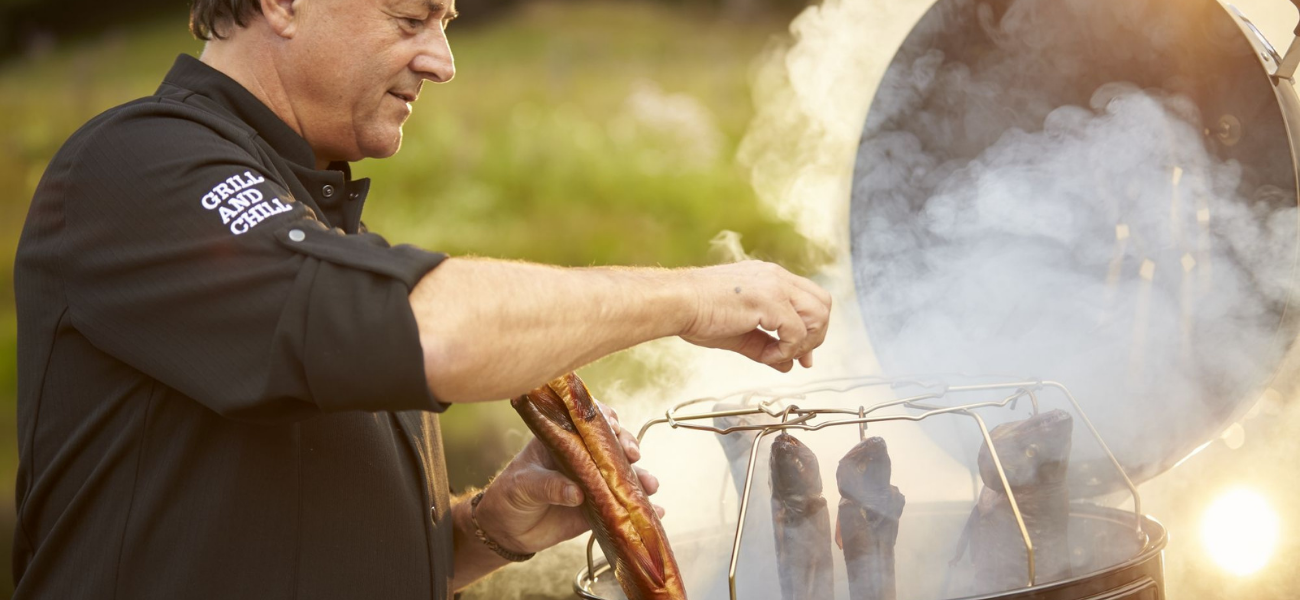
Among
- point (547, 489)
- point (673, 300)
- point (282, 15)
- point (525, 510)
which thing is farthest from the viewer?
point (525, 510)

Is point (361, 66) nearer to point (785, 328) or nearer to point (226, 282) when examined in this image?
point (226, 282)

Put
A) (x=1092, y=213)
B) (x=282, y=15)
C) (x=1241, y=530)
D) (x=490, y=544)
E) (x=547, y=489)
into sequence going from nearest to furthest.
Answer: (x=282, y=15), (x=547, y=489), (x=490, y=544), (x=1092, y=213), (x=1241, y=530)

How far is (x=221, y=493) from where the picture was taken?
1.45 m

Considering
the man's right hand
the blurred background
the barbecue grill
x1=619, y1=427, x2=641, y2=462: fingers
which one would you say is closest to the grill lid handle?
the barbecue grill

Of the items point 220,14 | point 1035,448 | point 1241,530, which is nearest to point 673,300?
point 1035,448

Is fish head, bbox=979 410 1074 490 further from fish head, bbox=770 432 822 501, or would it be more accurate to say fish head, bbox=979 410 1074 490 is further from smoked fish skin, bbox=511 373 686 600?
smoked fish skin, bbox=511 373 686 600

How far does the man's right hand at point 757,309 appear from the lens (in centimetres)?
144

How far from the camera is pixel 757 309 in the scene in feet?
4.83

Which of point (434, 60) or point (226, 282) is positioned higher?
point (434, 60)

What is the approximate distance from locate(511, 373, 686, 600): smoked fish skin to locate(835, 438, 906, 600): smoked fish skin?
35 centimetres

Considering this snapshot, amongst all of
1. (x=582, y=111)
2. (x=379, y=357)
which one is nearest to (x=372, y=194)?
(x=582, y=111)

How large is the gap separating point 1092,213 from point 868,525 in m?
0.95

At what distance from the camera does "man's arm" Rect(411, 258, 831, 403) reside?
120 centimetres

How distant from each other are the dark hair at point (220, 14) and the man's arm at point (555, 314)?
71 cm
